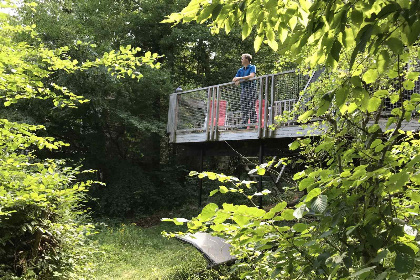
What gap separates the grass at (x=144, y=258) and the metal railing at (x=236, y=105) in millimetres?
2880

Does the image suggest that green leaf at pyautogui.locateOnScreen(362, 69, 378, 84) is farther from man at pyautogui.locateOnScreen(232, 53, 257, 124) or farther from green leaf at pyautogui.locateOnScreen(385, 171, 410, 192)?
man at pyautogui.locateOnScreen(232, 53, 257, 124)

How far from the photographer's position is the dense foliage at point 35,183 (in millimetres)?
3301

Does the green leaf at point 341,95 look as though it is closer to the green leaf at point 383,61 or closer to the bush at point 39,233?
the green leaf at point 383,61

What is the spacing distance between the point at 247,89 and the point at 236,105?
540mm

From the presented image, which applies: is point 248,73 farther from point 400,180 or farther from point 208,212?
point 400,180

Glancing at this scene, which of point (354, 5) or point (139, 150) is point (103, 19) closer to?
point (139, 150)

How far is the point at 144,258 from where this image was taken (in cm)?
770

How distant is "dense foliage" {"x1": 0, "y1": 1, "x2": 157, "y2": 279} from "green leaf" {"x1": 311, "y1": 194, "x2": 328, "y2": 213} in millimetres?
2590

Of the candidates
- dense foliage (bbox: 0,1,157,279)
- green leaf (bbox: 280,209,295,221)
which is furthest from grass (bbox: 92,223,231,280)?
green leaf (bbox: 280,209,295,221)

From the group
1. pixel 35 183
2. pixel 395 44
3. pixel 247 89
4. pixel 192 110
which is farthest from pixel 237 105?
pixel 395 44

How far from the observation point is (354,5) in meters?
1.14

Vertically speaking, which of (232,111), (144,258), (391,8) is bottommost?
(144,258)

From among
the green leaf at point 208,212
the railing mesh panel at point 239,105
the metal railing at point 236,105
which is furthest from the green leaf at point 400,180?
the railing mesh panel at point 239,105

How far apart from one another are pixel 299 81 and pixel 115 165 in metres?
8.46
